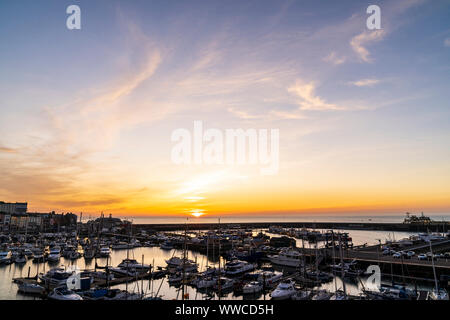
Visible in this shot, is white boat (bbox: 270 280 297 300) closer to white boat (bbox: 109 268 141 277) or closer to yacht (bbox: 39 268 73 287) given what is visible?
white boat (bbox: 109 268 141 277)

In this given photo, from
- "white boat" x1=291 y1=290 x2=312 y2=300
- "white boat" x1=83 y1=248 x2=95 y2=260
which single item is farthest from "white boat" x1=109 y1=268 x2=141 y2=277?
"white boat" x1=291 y1=290 x2=312 y2=300

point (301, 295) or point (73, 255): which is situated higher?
point (301, 295)

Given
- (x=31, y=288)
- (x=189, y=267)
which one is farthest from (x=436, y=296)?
(x=31, y=288)

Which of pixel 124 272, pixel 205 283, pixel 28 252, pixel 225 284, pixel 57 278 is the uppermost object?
pixel 57 278

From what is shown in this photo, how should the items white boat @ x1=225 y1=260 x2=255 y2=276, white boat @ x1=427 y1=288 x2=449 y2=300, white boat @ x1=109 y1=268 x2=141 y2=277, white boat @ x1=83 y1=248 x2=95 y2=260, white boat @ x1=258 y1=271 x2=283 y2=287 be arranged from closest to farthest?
white boat @ x1=427 y1=288 x2=449 y2=300
white boat @ x1=258 y1=271 x2=283 y2=287
white boat @ x1=109 y1=268 x2=141 y2=277
white boat @ x1=225 y1=260 x2=255 y2=276
white boat @ x1=83 y1=248 x2=95 y2=260

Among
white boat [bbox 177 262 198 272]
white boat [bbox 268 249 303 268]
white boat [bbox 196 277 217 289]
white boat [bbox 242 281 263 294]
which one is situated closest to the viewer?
white boat [bbox 242 281 263 294]

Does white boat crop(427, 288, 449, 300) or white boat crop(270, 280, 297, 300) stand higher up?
white boat crop(427, 288, 449, 300)

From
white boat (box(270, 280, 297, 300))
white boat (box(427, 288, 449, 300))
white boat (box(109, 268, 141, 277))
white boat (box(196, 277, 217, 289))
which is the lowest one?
white boat (box(109, 268, 141, 277))

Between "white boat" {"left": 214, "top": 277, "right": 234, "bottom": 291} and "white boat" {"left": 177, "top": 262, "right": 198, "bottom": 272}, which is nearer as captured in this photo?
"white boat" {"left": 214, "top": 277, "right": 234, "bottom": 291}

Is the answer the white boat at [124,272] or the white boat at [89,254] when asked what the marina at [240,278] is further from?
the white boat at [89,254]

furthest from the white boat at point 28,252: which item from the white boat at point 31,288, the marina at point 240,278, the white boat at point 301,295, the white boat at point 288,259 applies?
the white boat at point 301,295

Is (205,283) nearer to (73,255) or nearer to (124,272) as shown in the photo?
(124,272)
